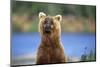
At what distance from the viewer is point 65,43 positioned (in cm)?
271

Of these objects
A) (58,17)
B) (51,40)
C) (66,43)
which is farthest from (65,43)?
(58,17)

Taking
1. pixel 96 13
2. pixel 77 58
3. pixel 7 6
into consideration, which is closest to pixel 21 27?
pixel 7 6

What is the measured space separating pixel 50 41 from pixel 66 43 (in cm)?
22

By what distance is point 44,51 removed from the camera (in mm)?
2635

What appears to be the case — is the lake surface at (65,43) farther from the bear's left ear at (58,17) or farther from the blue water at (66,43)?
the bear's left ear at (58,17)

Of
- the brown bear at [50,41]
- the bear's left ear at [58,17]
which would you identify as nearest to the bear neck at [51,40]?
the brown bear at [50,41]

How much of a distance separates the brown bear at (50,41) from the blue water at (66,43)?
0.23 feet

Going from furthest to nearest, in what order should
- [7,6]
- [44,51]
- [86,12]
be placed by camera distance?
1. [86,12]
2. [44,51]
3. [7,6]

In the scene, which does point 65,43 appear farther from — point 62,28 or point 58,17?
point 58,17

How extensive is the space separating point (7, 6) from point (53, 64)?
0.92m

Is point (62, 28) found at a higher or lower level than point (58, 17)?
lower

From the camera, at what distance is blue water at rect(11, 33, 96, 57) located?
2500mm

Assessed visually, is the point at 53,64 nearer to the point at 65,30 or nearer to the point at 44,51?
the point at 44,51

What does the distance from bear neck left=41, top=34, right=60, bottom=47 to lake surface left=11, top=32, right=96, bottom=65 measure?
0.07 metres
